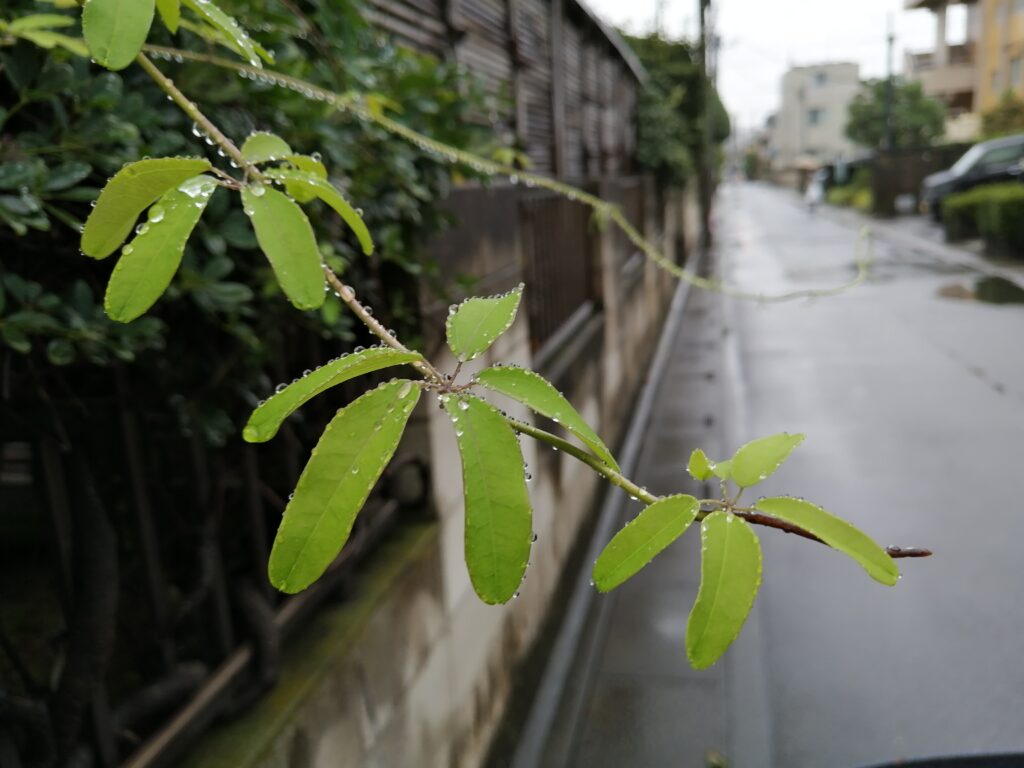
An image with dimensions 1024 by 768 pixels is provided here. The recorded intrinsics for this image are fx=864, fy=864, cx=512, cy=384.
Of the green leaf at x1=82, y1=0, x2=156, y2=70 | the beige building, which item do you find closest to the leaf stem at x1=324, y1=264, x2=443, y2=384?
the green leaf at x1=82, y1=0, x2=156, y2=70

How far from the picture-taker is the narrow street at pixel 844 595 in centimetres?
328

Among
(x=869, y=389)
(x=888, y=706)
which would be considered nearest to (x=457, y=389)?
(x=888, y=706)

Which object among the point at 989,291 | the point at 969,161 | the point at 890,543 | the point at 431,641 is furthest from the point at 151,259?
the point at 969,161

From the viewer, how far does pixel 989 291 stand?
12.9 m

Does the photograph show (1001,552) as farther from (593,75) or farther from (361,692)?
(593,75)

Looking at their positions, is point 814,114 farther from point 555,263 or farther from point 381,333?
point 381,333

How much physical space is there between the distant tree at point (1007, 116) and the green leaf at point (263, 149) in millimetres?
36139

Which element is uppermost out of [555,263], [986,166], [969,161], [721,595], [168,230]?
[969,161]

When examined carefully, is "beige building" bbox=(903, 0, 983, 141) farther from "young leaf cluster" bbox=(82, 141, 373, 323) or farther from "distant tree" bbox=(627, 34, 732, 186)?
"young leaf cluster" bbox=(82, 141, 373, 323)

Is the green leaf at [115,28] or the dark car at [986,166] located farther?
the dark car at [986,166]

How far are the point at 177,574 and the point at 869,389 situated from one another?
288 inches

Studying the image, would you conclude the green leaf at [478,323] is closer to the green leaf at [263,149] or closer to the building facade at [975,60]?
the green leaf at [263,149]

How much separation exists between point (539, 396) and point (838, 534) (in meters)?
0.21

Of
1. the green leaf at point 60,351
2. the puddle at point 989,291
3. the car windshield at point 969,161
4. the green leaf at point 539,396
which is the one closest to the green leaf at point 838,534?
the green leaf at point 539,396
